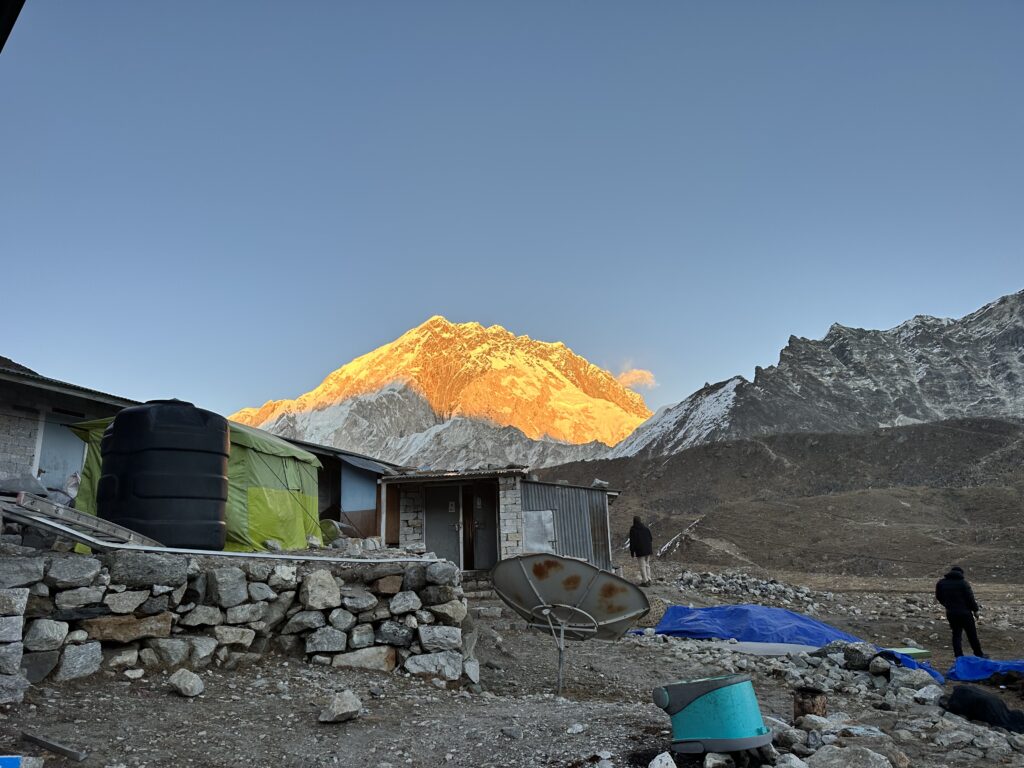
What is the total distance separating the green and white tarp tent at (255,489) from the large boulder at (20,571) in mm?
3678

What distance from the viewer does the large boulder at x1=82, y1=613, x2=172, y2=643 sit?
5375 millimetres

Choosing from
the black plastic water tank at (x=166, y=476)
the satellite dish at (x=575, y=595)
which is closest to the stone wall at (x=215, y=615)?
the satellite dish at (x=575, y=595)

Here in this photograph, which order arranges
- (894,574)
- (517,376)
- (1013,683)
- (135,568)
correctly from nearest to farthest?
1. (135,568)
2. (1013,683)
3. (894,574)
4. (517,376)

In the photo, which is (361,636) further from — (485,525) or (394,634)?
(485,525)

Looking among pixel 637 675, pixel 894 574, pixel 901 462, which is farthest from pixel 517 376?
pixel 637 675

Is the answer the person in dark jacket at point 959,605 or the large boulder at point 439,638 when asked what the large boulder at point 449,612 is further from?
the person in dark jacket at point 959,605

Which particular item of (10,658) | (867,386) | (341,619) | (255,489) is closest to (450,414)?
(867,386)

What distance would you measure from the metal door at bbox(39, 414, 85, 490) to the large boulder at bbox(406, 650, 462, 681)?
321 inches

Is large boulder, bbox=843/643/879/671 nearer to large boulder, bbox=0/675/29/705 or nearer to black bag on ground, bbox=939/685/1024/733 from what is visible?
black bag on ground, bbox=939/685/1024/733

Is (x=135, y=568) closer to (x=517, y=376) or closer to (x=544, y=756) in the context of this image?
(x=544, y=756)

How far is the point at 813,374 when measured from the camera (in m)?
77.5

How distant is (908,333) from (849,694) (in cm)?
9761

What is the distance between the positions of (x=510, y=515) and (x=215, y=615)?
1069 cm

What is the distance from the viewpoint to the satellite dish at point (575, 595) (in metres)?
7.69
